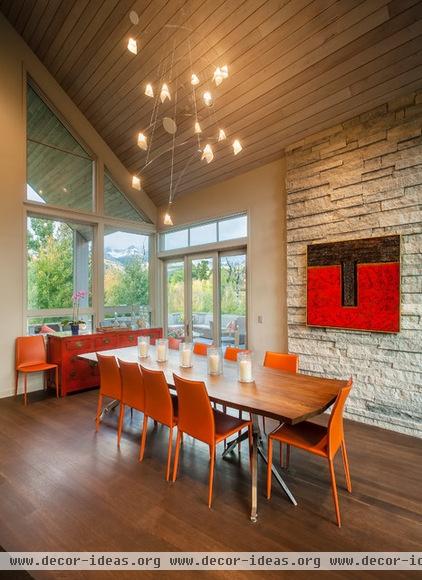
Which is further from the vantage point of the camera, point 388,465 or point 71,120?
point 71,120

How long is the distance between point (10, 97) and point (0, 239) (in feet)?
6.72

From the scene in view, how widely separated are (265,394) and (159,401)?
0.92 m

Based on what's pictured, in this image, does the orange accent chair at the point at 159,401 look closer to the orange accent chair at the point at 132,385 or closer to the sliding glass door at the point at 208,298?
the orange accent chair at the point at 132,385

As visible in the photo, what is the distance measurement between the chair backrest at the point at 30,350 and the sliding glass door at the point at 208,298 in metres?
2.31

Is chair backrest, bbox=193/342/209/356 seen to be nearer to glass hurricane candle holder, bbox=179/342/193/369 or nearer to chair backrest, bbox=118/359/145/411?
glass hurricane candle holder, bbox=179/342/193/369

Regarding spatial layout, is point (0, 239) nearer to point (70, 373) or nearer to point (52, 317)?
point (52, 317)

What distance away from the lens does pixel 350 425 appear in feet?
11.0

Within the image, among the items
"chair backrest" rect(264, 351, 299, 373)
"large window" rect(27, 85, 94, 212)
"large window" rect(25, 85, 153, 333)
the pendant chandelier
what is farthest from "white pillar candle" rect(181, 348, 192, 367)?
"large window" rect(27, 85, 94, 212)

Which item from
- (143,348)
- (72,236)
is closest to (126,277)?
(72,236)

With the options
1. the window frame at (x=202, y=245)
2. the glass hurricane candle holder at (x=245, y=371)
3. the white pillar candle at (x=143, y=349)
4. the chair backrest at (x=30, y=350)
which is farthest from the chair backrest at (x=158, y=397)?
the window frame at (x=202, y=245)

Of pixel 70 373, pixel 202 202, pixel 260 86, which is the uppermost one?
pixel 260 86

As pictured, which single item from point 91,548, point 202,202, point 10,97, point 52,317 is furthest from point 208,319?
point 10,97

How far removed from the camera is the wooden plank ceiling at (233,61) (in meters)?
2.76

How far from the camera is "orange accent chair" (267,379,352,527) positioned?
6.24 feet
